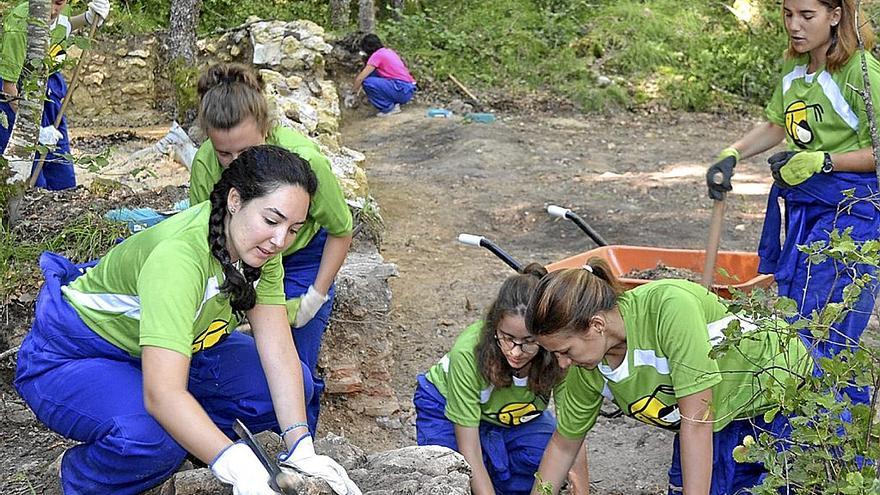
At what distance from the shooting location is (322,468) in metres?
2.34

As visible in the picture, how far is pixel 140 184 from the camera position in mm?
5488

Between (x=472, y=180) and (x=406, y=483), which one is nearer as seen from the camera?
(x=406, y=483)

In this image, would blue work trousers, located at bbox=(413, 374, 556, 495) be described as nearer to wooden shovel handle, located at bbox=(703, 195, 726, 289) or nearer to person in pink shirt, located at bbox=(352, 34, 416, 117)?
wooden shovel handle, located at bbox=(703, 195, 726, 289)

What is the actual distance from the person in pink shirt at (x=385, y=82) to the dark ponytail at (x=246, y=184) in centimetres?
817

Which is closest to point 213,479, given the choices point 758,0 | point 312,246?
point 312,246

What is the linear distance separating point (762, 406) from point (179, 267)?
1.55m

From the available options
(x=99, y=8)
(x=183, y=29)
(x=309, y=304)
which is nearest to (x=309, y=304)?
(x=309, y=304)

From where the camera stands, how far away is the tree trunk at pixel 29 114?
3.92m

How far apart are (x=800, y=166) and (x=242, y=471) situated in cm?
208

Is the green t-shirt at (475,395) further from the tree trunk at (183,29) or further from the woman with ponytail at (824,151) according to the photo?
the tree trunk at (183,29)

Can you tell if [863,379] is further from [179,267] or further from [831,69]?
[831,69]

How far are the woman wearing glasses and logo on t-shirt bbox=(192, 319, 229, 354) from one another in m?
0.77

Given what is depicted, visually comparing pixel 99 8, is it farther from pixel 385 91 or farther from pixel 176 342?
pixel 385 91

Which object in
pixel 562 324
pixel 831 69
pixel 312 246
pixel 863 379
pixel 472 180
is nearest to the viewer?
pixel 863 379
